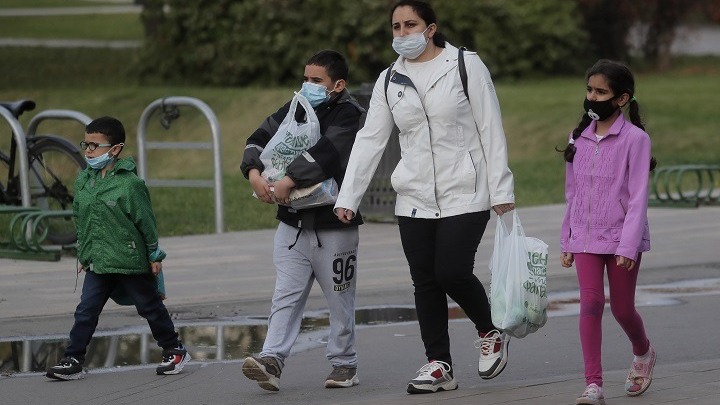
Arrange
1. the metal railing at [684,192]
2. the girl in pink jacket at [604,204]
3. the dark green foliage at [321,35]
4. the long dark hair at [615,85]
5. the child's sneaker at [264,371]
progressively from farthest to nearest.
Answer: the dark green foliage at [321,35], the metal railing at [684,192], the child's sneaker at [264,371], the long dark hair at [615,85], the girl in pink jacket at [604,204]

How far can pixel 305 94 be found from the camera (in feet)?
23.6

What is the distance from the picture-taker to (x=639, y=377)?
6.77 metres

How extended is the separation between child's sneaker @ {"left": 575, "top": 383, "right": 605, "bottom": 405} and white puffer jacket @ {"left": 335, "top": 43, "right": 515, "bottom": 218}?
3.01ft

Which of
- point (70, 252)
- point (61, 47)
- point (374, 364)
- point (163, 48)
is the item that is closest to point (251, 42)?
point (163, 48)

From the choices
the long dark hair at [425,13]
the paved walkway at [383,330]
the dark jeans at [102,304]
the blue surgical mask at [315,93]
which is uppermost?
the long dark hair at [425,13]

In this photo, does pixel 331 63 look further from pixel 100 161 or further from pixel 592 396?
pixel 592 396

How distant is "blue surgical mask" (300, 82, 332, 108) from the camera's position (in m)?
7.18

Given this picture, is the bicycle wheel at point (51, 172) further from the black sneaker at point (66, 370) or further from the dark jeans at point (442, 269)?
the dark jeans at point (442, 269)

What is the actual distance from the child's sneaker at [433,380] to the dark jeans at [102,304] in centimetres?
140

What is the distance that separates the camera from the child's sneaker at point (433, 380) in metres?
6.91

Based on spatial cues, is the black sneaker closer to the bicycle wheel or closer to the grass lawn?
the bicycle wheel

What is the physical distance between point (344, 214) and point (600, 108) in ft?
4.07

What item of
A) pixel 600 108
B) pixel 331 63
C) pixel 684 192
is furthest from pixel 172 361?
pixel 684 192

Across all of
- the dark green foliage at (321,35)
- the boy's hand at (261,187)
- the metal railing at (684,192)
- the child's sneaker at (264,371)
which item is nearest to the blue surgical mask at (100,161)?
the boy's hand at (261,187)
